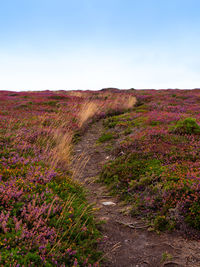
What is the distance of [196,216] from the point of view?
4.80m

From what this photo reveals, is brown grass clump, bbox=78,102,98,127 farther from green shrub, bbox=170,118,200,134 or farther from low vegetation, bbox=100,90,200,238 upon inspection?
green shrub, bbox=170,118,200,134

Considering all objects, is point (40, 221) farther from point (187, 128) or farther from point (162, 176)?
point (187, 128)

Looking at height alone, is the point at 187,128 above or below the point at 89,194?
above

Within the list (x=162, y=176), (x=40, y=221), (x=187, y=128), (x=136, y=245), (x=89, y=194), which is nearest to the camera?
(x=40, y=221)

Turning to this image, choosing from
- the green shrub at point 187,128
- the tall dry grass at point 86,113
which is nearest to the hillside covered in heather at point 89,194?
the green shrub at point 187,128

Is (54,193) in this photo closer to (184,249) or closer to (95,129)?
(184,249)

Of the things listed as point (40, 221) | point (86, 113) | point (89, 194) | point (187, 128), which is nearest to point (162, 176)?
point (89, 194)

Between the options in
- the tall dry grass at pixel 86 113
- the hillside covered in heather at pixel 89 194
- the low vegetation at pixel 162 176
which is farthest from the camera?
the tall dry grass at pixel 86 113

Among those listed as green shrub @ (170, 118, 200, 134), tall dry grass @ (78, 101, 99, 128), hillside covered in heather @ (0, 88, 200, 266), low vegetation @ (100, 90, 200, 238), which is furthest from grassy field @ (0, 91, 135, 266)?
tall dry grass @ (78, 101, 99, 128)

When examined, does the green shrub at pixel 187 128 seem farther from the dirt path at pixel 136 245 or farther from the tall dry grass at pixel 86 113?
the tall dry grass at pixel 86 113

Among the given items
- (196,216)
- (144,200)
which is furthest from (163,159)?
(196,216)

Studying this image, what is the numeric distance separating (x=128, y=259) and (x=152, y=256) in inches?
18.3

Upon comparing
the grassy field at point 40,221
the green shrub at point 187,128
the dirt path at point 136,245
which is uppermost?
the green shrub at point 187,128

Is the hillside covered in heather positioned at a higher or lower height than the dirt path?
higher
